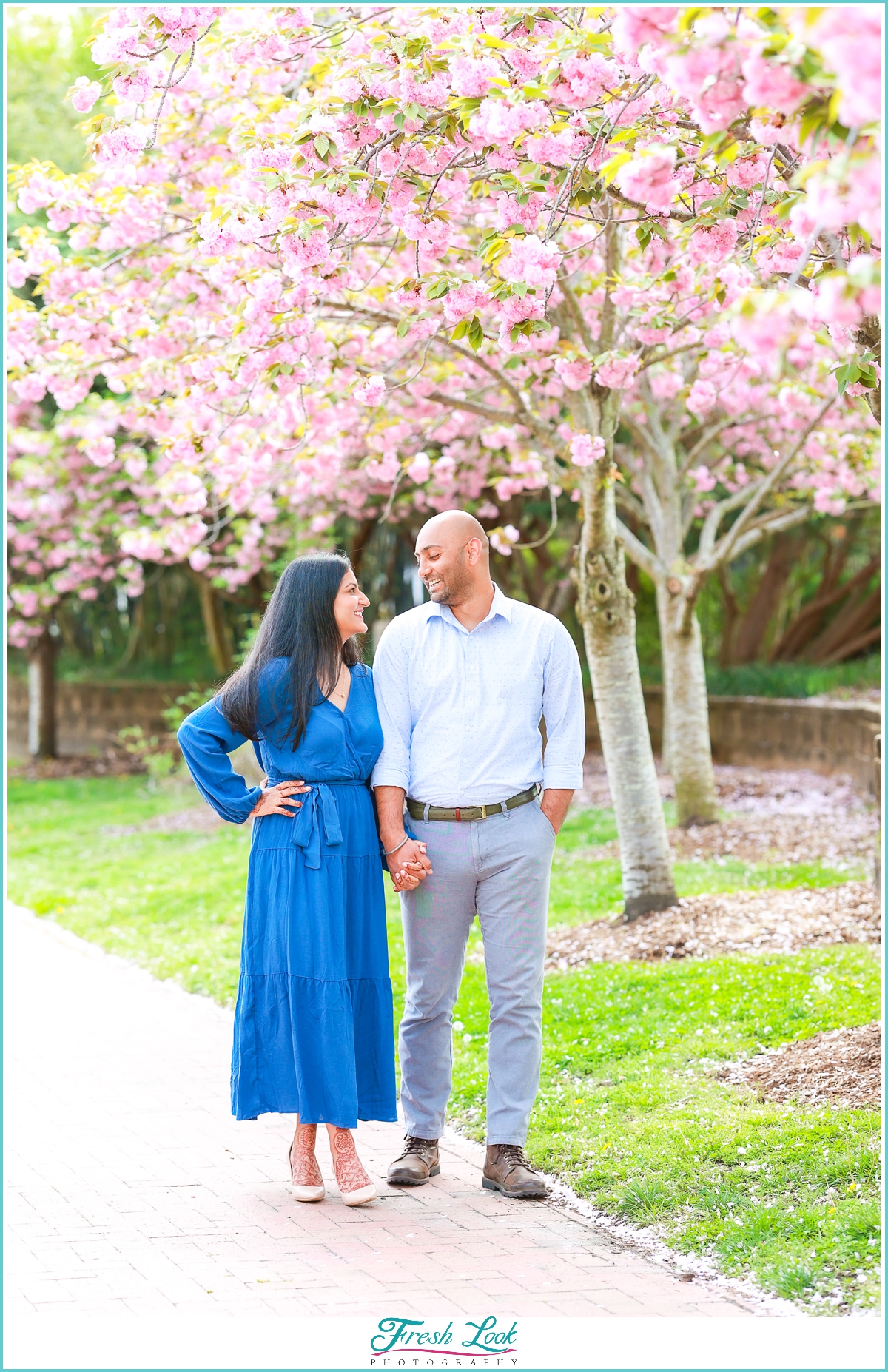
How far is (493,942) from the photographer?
4.61m

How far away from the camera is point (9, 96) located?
20047mm

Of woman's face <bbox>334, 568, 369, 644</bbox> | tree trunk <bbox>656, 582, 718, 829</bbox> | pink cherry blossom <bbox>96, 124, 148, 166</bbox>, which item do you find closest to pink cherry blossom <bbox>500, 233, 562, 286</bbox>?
woman's face <bbox>334, 568, 369, 644</bbox>

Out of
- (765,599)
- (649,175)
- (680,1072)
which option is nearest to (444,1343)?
(680,1072)

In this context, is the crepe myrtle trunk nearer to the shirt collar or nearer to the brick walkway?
the brick walkway

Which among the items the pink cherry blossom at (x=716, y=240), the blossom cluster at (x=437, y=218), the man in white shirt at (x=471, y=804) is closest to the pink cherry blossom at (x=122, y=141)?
the blossom cluster at (x=437, y=218)

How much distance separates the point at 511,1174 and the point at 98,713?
65.9 feet

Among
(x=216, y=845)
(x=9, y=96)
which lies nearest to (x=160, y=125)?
(x=216, y=845)

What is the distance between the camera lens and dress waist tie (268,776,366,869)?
Answer: 4398 mm

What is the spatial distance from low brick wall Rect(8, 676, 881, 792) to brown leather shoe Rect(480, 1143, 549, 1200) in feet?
29.7

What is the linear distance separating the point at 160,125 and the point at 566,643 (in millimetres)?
3793

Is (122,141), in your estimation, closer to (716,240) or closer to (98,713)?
(716,240)

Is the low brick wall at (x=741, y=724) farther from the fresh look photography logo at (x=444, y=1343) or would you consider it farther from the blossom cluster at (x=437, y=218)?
the fresh look photography logo at (x=444, y=1343)

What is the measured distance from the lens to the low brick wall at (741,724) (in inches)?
568

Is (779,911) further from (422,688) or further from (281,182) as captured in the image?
(281,182)
